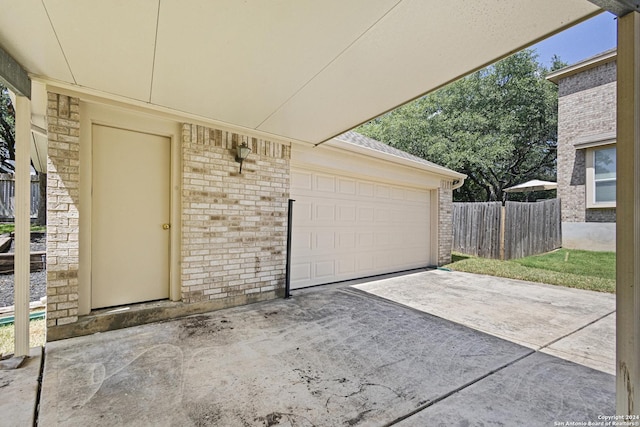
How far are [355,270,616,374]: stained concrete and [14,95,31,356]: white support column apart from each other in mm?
4420

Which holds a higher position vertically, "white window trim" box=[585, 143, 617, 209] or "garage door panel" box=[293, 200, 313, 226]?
"white window trim" box=[585, 143, 617, 209]

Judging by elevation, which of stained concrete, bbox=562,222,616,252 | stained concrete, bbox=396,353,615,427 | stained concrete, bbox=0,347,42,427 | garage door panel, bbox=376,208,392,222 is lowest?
stained concrete, bbox=396,353,615,427

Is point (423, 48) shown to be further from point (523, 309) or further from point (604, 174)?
point (604, 174)

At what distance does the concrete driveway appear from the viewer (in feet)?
6.46

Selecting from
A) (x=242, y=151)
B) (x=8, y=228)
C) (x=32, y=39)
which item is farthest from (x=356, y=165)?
(x=8, y=228)

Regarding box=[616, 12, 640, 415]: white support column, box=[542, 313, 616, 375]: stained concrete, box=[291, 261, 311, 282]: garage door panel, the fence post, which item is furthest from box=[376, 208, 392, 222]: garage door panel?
box=[616, 12, 640, 415]: white support column

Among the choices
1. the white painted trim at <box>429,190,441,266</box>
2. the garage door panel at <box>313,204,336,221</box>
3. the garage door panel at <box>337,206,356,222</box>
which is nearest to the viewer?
the garage door panel at <box>313,204,336,221</box>

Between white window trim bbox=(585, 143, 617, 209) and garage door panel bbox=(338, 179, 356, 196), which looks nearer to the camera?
garage door panel bbox=(338, 179, 356, 196)

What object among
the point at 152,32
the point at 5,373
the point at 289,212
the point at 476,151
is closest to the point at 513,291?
the point at 289,212

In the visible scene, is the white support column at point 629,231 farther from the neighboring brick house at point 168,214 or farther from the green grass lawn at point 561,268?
the green grass lawn at point 561,268

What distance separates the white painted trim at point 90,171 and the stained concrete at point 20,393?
798mm

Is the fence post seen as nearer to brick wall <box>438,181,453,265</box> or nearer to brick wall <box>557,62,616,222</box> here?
brick wall <box>438,181,453,265</box>

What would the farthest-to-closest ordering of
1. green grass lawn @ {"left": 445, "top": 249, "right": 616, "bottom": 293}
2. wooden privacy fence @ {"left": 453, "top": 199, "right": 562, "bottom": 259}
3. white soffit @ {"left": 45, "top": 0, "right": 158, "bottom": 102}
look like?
wooden privacy fence @ {"left": 453, "top": 199, "right": 562, "bottom": 259} < green grass lawn @ {"left": 445, "top": 249, "right": 616, "bottom": 293} < white soffit @ {"left": 45, "top": 0, "right": 158, "bottom": 102}

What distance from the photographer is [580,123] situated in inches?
371
